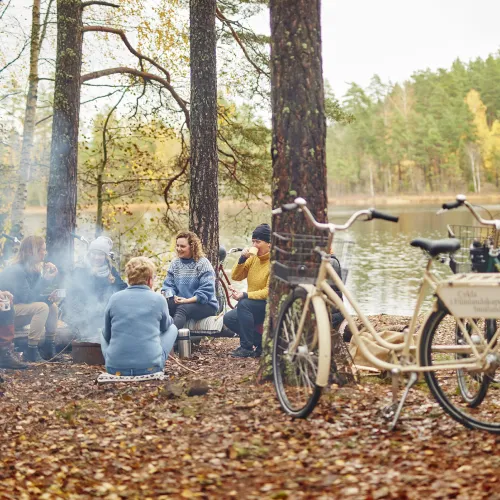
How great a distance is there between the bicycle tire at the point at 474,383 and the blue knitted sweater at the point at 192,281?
3.12m

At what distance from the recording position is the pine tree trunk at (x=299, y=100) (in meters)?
5.12

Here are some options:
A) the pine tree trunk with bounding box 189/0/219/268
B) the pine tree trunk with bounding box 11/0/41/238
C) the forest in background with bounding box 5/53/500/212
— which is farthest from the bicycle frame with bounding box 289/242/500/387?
the forest in background with bounding box 5/53/500/212

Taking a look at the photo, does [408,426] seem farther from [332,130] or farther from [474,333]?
[332,130]

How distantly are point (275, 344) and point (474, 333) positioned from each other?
49.7 inches

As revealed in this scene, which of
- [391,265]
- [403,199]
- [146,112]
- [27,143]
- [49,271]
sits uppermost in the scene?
[403,199]

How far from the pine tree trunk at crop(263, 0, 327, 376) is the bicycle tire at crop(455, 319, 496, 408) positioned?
140 centimetres

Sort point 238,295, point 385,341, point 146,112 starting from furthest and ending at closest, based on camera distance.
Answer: point 146,112 → point 238,295 → point 385,341

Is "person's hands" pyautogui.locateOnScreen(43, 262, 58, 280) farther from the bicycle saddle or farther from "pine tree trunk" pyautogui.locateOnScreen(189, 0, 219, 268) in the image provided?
the bicycle saddle

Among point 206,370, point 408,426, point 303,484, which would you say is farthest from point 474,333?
point 206,370

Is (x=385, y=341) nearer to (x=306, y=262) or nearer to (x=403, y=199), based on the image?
(x=306, y=262)

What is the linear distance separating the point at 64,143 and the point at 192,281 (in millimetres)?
3506

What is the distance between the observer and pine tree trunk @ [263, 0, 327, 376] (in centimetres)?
512

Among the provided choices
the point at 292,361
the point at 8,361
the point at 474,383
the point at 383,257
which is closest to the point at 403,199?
the point at 383,257

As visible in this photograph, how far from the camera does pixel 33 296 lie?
24.5 ft
